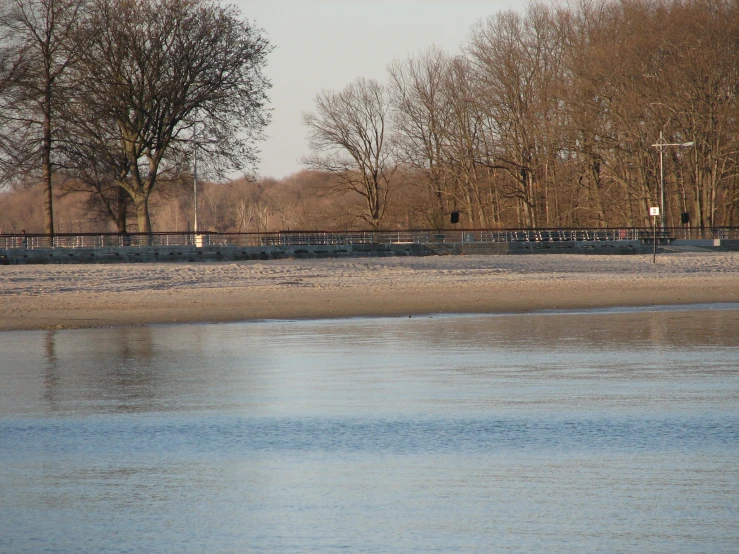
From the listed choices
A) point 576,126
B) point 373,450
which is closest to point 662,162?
point 576,126

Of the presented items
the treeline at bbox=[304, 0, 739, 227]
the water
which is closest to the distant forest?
the treeline at bbox=[304, 0, 739, 227]

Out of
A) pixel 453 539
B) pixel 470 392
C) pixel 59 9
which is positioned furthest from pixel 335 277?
pixel 453 539

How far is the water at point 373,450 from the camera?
5.39 m

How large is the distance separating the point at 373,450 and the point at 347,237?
4907 cm

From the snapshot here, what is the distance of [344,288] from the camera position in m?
32.0

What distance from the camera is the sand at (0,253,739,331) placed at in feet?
79.6

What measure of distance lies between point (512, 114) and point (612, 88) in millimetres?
9529

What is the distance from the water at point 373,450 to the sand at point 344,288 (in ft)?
31.5

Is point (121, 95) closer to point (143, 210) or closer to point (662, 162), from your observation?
point (143, 210)

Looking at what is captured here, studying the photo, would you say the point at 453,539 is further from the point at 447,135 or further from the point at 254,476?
the point at 447,135

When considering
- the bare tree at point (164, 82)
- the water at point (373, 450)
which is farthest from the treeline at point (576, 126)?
the water at point (373, 450)

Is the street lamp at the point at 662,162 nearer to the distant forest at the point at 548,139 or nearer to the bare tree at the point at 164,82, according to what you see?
the distant forest at the point at 548,139

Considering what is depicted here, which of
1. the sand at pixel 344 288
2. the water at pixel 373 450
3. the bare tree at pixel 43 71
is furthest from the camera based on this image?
the bare tree at pixel 43 71

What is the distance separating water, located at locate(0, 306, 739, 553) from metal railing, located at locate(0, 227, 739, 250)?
36.1m
